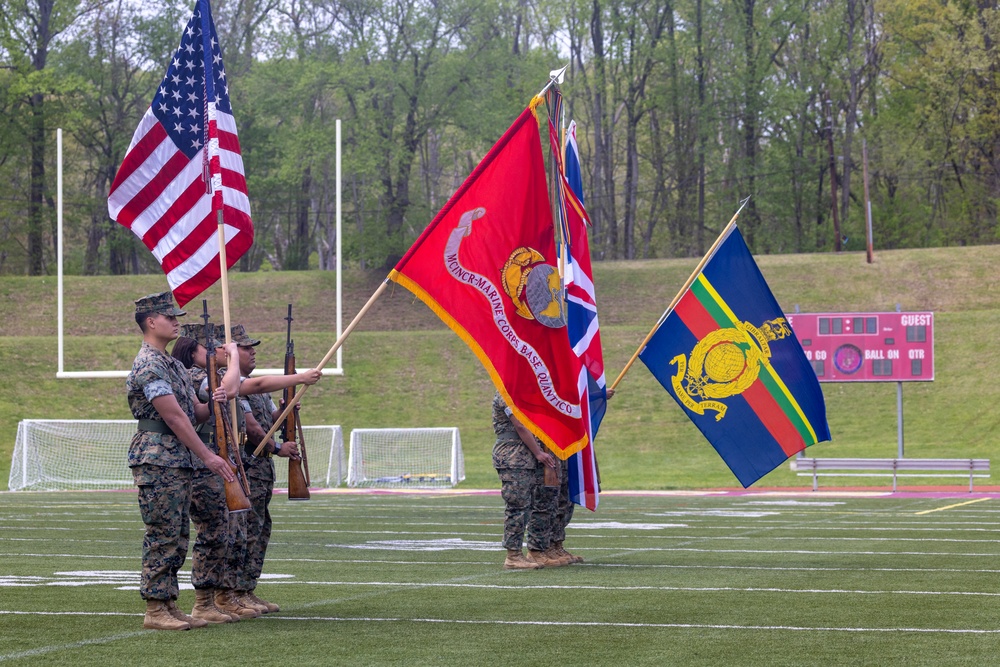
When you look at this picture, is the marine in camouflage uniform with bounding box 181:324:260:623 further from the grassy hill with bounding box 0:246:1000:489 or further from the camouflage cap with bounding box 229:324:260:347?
the grassy hill with bounding box 0:246:1000:489

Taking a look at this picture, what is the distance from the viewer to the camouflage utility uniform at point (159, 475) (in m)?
7.71

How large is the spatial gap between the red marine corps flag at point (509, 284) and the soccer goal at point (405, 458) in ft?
59.5

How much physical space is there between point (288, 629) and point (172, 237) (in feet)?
13.3

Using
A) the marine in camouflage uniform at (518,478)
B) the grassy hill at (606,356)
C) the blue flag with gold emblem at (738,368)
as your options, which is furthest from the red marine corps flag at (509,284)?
the grassy hill at (606,356)

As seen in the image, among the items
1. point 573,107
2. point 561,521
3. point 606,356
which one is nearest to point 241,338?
point 561,521

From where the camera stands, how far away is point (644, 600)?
9.35m

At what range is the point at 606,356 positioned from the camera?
3912cm

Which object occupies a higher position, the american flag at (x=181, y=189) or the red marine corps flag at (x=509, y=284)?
the american flag at (x=181, y=189)

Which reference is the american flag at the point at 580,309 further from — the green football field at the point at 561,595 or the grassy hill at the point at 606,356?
the grassy hill at the point at 606,356

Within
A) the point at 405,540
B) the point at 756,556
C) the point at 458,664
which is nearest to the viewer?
the point at 458,664

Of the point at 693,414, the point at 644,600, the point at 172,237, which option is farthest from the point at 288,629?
the point at 693,414

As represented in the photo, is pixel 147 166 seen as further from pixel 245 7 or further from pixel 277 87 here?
pixel 245 7

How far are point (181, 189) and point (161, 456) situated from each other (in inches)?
149

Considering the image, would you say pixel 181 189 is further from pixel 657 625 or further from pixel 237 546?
pixel 657 625
